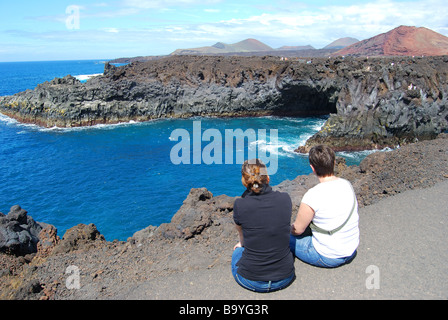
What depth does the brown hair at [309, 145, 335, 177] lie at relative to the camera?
190 inches

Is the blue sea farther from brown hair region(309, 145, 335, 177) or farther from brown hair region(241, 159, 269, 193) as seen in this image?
brown hair region(309, 145, 335, 177)

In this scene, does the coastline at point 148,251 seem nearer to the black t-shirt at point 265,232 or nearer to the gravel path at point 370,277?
the gravel path at point 370,277

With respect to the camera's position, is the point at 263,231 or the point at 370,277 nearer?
the point at 263,231

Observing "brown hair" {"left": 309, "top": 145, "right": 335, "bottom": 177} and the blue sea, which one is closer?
"brown hair" {"left": 309, "top": 145, "right": 335, "bottom": 177}

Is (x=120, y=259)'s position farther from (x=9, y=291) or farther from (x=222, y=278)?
(x=222, y=278)

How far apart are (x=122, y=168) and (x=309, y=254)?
2412 centimetres

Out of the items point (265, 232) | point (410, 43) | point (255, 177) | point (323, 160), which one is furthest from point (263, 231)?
point (410, 43)

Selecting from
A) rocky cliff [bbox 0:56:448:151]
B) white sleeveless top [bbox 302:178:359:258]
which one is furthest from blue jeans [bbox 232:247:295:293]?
rocky cliff [bbox 0:56:448:151]

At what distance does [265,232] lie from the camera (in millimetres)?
4484

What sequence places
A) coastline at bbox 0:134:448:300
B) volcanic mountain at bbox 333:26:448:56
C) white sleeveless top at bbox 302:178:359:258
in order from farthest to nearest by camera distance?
volcanic mountain at bbox 333:26:448:56 → coastline at bbox 0:134:448:300 → white sleeveless top at bbox 302:178:359:258

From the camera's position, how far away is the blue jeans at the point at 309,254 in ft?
17.0

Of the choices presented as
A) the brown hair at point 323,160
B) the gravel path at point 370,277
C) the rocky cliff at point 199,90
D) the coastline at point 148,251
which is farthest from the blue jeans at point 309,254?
the rocky cliff at point 199,90

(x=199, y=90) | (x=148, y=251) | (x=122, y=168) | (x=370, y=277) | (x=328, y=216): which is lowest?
(x=122, y=168)

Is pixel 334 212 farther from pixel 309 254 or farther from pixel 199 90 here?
pixel 199 90
